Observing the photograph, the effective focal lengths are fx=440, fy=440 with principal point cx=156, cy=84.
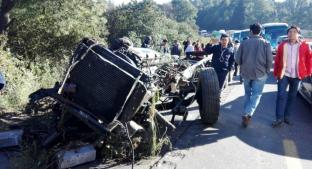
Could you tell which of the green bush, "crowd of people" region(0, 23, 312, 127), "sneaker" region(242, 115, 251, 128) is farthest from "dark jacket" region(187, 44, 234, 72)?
the green bush

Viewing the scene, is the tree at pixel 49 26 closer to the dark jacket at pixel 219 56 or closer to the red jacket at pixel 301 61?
the dark jacket at pixel 219 56

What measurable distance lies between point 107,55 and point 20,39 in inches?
372

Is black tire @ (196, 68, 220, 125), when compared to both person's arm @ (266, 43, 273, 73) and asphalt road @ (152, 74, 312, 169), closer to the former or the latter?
asphalt road @ (152, 74, 312, 169)

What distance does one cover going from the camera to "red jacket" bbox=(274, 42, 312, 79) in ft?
25.7

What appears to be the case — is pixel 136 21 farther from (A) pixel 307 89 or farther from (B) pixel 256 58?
(B) pixel 256 58

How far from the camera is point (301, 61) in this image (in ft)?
25.7

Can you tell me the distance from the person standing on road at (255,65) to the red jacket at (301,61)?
316 mm

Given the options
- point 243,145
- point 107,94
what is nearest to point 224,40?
point 243,145

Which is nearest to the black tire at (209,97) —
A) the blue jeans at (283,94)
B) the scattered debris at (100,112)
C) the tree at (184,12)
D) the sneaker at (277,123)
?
the sneaker at (277,123)

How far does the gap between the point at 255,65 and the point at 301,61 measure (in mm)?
874

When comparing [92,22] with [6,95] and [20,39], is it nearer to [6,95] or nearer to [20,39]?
[20,39]

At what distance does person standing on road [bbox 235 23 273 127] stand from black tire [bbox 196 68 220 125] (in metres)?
0.58

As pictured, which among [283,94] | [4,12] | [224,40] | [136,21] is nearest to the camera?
[283,94]

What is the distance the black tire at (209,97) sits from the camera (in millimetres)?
7469
